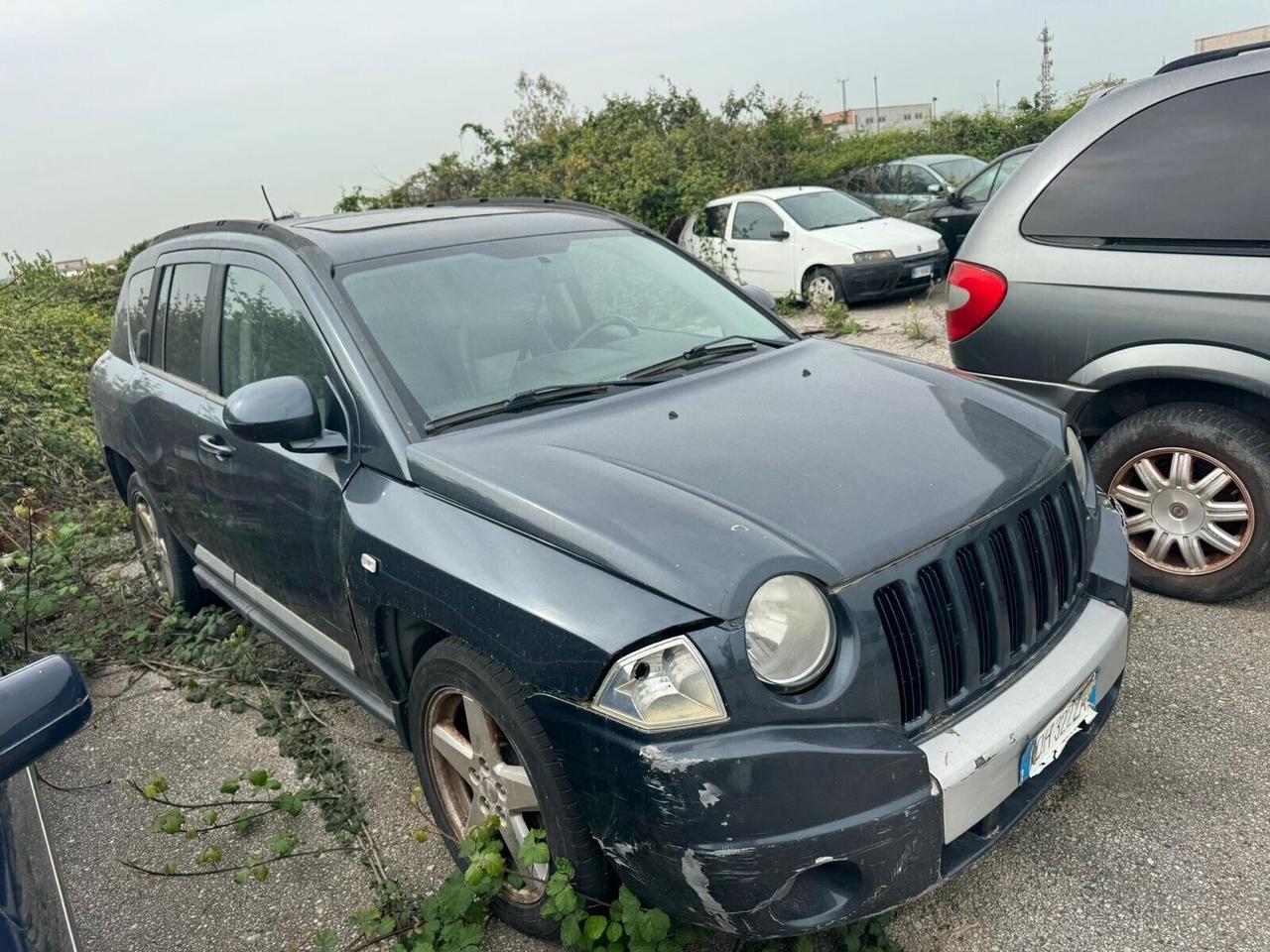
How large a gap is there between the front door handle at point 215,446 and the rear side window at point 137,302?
3.66 ft

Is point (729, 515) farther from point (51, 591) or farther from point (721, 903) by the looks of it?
point (51, 591)

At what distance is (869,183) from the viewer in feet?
51.2

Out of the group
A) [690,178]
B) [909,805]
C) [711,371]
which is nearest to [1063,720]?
[909,805]

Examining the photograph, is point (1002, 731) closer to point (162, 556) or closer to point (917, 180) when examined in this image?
point (162, 556)

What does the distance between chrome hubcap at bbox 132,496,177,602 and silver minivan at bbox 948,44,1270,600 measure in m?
3.94

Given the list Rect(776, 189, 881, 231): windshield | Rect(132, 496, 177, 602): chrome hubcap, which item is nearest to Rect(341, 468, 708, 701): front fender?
Rect(132, 496, 177, 602): chrome hubcap

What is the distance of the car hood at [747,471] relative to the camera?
6.73 feet

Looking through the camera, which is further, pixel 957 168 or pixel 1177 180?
pixel 957 168

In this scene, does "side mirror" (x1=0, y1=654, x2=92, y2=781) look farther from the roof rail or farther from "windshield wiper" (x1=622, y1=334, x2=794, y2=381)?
the roof rail

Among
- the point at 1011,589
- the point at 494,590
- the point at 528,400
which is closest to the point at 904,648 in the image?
the point at 1011,589

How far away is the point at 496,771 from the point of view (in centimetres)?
237

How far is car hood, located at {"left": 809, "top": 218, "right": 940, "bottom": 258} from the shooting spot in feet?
34.7

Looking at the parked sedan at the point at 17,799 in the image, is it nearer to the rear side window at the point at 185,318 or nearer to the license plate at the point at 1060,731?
the license plate at the point at 1060,731

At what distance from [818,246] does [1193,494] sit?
7.60 m
